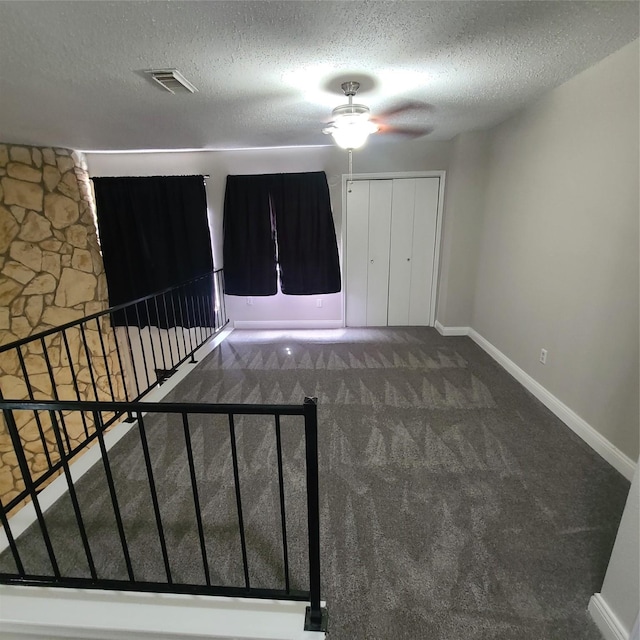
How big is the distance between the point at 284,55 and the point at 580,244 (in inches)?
84.5

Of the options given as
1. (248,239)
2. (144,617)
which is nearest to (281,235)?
(248,239)

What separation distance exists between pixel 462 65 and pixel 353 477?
2.47m

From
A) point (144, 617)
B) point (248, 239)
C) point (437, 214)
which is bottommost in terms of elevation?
point (144, 617)

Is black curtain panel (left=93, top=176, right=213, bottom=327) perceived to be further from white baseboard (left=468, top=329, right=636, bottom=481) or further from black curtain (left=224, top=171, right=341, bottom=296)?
white baseboard (left=468, top=329, right=636, bottom=481)

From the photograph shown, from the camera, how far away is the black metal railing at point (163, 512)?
1.07m

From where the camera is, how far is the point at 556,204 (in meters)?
2.36

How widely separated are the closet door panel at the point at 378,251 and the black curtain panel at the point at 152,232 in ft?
6.78

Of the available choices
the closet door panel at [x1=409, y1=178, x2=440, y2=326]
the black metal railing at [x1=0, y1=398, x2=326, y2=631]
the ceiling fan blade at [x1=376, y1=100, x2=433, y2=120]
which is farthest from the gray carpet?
the ceiling fan blade at [x1=376, y1=100, x2=433, y2=120]

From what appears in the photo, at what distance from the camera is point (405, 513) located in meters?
1.57

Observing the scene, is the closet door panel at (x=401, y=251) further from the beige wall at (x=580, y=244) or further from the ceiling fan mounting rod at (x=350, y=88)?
the ceiling fan mounting rod at (x=350, y=88)

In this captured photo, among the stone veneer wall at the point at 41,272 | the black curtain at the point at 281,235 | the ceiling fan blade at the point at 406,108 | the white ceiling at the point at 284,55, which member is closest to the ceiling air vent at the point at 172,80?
the white ceiling at the point at 284,55

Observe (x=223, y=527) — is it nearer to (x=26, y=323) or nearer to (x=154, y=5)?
(x=154, y=5)

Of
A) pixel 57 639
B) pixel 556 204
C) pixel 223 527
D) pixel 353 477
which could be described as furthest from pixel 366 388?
pixel 57 639

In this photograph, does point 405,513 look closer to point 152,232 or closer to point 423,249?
point 423,249
